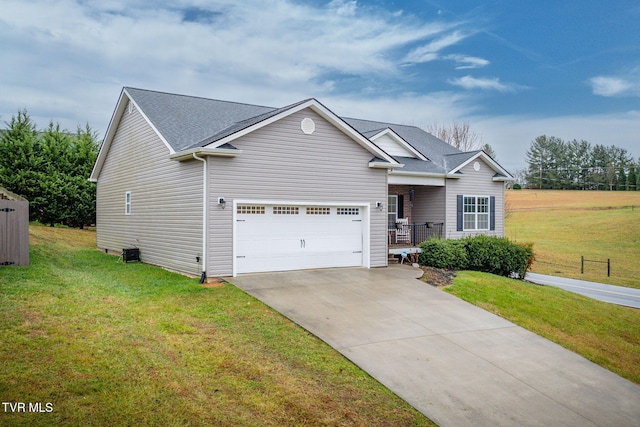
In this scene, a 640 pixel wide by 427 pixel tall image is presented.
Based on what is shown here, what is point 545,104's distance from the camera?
30328mm

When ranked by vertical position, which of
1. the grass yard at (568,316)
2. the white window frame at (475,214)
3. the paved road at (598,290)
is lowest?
the paved road at (598,290)

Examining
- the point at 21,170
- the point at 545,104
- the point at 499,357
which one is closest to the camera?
the point at 499,357

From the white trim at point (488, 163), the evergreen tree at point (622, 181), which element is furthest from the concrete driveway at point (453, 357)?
the evergreen tree at point (622, 181)

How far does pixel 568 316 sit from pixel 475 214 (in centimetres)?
911

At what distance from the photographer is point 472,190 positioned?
20.1 m

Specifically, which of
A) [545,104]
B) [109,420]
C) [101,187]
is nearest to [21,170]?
[101,187]

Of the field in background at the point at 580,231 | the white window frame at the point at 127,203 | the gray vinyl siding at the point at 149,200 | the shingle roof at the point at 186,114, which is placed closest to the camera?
the gray vinyl siding at the point at 149,200

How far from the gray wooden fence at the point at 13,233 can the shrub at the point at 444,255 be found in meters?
12.1

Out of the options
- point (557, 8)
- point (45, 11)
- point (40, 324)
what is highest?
point (557, 8)

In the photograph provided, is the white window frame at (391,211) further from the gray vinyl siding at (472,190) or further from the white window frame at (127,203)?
the white window frame at (127,203)

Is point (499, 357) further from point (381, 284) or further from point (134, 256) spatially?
point (134, 256)

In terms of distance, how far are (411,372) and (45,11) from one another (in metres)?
15.3

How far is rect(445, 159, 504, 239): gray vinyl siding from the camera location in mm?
19438

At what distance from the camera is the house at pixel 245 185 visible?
468 inches
